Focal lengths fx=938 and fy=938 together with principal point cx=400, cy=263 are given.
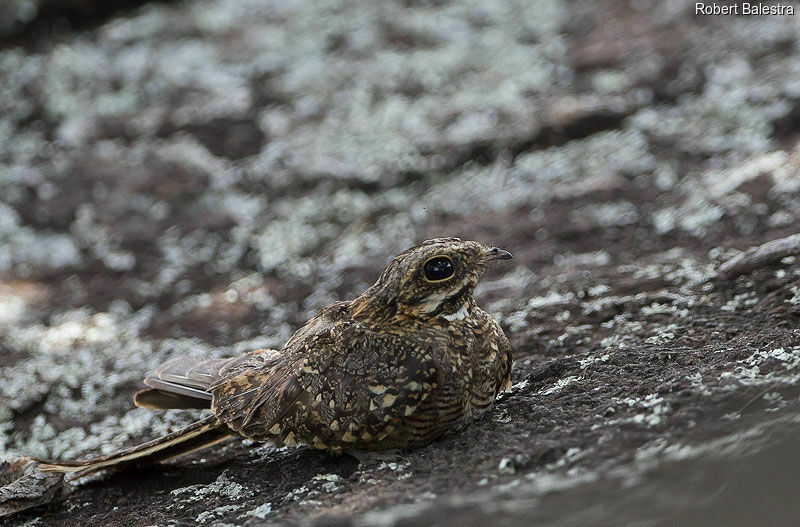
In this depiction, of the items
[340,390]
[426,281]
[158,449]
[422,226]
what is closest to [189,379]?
[158,449]

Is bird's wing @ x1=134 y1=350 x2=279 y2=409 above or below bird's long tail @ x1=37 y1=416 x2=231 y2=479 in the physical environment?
above

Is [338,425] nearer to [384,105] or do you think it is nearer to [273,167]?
[273,167]

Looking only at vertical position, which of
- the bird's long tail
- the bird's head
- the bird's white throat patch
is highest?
the bird's head

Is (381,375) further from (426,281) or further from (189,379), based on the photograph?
(189,379)

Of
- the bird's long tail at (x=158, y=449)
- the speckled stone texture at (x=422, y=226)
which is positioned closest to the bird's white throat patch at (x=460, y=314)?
the speckled stone texture at (x=422, y=226)

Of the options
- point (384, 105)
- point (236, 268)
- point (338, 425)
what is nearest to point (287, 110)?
point (384, 105)

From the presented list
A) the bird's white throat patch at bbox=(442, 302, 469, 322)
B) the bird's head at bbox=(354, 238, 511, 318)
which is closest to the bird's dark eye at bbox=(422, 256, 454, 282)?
the bird's head at bbox=(354, 238, 511, 318)

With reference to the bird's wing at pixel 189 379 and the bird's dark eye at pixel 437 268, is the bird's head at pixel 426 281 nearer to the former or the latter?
the bird's dark eye at pixel 437 268

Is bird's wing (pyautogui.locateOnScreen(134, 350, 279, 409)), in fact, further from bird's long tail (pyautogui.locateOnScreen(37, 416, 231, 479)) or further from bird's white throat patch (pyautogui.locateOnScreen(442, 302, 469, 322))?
bird's white throat patch (pyautogui.locateOnScreen(442, 302, 469, 322))
